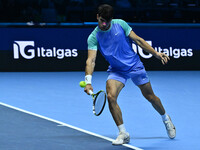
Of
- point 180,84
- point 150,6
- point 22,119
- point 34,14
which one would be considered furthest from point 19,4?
point 22,119

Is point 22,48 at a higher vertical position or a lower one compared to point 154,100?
lower

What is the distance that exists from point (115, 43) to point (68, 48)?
8.05 meters

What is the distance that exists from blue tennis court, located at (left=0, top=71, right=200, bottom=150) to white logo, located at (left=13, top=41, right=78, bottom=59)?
101cm

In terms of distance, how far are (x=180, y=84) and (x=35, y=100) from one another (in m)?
3.77

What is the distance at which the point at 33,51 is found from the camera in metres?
14.6

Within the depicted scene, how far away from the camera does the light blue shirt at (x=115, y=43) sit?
22.1 feet

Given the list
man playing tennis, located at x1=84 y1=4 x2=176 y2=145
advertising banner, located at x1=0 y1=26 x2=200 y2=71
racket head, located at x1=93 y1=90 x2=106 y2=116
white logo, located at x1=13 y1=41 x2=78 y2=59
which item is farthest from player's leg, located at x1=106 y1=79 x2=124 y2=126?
white logo, located at x1=13 y1=41 x2=78 y2=59

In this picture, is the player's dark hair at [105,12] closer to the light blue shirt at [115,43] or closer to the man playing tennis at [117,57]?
the man playing tennis at [117,57]

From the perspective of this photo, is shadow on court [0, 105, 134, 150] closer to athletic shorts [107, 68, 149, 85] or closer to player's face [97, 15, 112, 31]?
athletic shorts [107, 68, 149, 85]

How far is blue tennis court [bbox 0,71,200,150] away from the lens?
22.6 feet

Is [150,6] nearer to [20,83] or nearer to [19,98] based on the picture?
[20,83]

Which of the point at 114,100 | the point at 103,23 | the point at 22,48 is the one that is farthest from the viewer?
the point at 22,48

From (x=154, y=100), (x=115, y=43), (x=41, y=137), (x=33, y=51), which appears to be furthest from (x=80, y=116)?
(x=33, y=51)

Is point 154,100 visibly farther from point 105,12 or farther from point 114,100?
point 105,12
